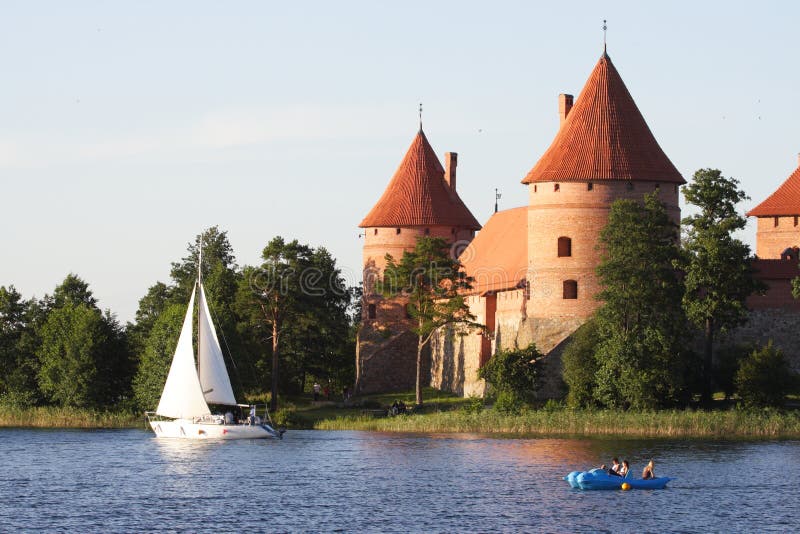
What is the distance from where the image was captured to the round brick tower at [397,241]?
2913 inches

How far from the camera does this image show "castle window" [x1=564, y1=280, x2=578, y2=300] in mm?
59678

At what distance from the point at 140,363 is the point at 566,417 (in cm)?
2129

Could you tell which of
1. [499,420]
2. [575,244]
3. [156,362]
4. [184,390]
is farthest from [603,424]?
[156,362]

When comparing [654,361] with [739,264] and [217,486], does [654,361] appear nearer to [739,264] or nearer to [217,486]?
[739,264]

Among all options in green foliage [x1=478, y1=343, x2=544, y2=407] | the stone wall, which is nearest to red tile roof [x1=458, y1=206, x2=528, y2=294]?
the stone wall

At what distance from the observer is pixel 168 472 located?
44688 mm

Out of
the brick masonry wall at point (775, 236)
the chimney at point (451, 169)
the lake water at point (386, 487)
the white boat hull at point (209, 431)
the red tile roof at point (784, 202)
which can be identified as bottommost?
the lake water at point (386, 487)

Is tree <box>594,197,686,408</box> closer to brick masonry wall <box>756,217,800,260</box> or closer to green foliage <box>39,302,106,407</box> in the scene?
brick masonry wall <box>756,217,800,260</box>

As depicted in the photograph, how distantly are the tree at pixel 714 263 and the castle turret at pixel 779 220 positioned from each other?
16.4m

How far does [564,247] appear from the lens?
196ft

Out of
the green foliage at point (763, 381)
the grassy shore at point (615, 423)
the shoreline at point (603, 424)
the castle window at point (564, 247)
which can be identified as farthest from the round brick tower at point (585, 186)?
the green foliage at point (763, 381)

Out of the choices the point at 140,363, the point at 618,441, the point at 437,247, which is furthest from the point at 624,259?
the point at 140,363

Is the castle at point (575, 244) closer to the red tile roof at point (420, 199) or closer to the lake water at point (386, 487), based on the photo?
the red tile roof at point (420, 199)

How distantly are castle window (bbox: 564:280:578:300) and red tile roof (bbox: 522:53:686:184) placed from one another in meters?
3.84
